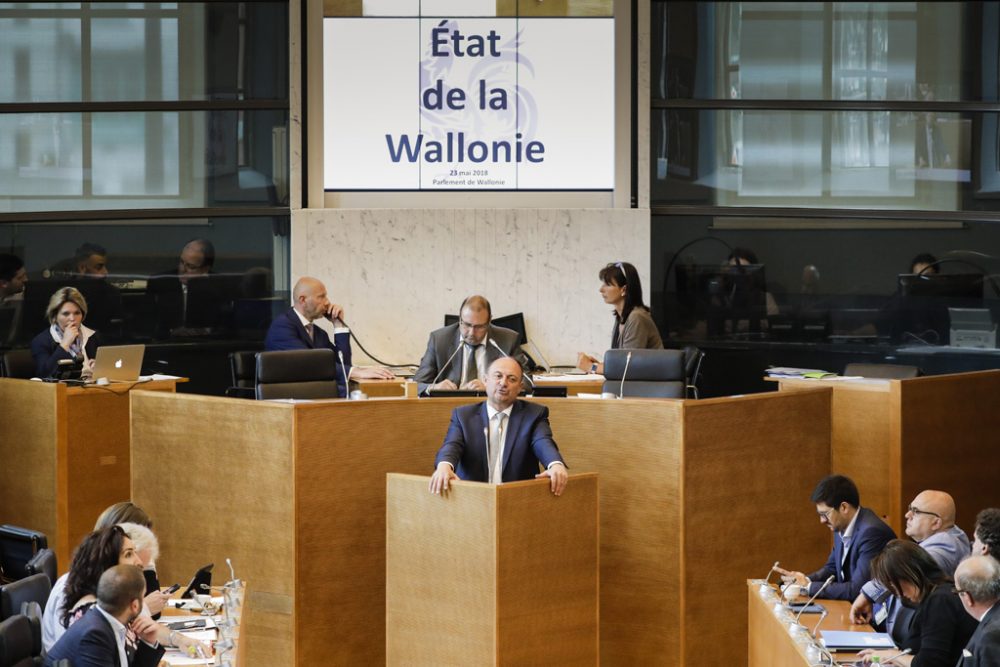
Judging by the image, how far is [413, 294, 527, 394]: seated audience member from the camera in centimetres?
755

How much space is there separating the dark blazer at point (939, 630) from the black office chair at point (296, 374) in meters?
3.69

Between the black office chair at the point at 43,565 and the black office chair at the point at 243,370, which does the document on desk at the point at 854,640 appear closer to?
the black office chair at the point at 43,565

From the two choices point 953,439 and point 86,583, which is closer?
point 86,583

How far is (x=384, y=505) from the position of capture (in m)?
6.41

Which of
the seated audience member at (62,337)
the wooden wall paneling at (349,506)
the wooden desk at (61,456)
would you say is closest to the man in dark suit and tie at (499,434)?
the wooden wall paneling at (349,506)

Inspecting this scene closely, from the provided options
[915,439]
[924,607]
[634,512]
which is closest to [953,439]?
[915,439]

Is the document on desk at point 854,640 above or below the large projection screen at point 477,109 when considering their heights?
below

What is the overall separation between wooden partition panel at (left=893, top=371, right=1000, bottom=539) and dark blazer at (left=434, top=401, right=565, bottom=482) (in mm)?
2158

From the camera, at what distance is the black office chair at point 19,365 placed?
8.32 meters

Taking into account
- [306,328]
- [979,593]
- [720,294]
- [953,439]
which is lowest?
[979,593]

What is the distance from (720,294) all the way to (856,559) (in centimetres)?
460

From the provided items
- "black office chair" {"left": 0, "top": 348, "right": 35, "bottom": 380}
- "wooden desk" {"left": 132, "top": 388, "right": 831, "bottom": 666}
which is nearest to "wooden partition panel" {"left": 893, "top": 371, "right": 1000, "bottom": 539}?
"wooden desk" {"left": 132, "top": 388, "right": 831, "bottom": 666}

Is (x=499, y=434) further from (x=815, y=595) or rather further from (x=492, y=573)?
(x=815, y=595)

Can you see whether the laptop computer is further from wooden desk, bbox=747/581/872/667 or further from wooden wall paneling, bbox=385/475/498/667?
wooden desk, bbox=747/581/872/667
